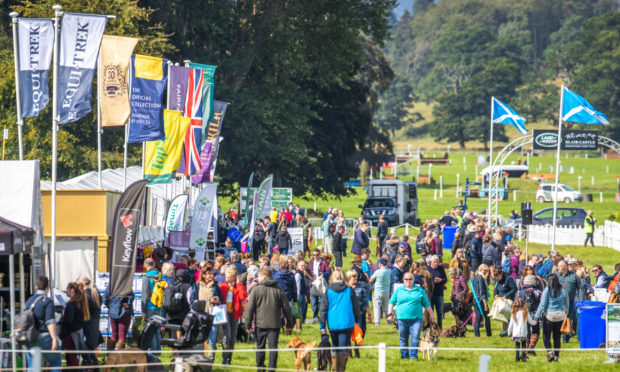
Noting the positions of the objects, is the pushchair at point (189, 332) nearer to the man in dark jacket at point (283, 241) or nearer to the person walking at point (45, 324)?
the person walking at point (45, 324)

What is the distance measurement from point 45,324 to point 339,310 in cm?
453

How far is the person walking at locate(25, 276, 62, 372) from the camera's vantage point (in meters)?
12.1

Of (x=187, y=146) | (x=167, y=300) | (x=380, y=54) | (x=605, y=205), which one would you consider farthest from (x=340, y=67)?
(x=167, y=300)

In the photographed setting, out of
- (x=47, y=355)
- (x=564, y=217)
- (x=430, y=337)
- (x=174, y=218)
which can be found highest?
(x=174, y=218)

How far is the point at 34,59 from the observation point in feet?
61.2

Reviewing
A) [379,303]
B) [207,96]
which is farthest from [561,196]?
[379,303]

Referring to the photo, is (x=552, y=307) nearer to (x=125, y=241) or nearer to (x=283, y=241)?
(x=125, y=241)

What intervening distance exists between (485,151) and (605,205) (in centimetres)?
5815

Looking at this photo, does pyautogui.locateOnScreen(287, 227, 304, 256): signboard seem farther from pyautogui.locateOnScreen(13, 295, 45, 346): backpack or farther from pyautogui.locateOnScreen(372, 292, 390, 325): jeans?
pyautogui.locateOnScreen(13, 295, 45, 346): backpack

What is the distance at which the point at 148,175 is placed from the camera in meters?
23.5

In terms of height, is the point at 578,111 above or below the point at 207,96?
above

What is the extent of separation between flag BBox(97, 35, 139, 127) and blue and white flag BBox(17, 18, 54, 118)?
2139 mm

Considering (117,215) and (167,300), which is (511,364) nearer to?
(167,300)

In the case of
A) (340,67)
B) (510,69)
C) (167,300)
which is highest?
(510,69)
